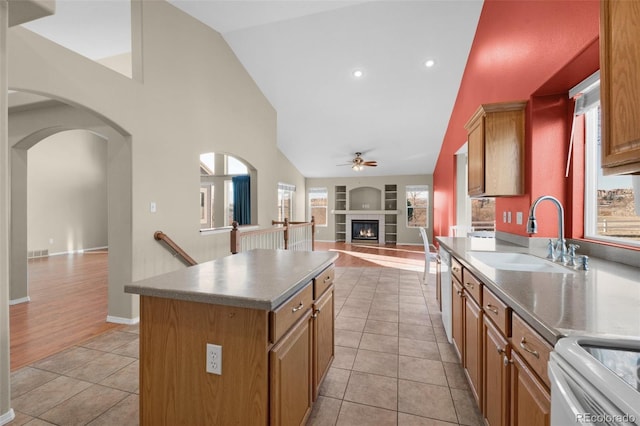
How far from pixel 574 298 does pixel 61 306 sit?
16.6 feet

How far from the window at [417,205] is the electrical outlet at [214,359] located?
9.69m

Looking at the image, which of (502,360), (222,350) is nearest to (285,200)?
(222,350)

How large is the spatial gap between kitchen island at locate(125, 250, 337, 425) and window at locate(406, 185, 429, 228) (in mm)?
9347

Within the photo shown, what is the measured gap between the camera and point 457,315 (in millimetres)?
2270

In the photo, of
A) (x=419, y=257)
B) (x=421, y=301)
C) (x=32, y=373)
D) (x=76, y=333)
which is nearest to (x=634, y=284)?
(x=421, y=301)

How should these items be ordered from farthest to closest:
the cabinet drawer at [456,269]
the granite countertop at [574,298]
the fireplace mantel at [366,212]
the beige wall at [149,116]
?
the fireplace mantel at [366,212], the beige wall at [149,116], the cabinet drawer at [456,269], the granite countertop at [574,298]

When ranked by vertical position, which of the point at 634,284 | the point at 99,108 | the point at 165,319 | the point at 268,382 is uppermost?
the point at 99,108

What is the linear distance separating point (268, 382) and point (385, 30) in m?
4.83

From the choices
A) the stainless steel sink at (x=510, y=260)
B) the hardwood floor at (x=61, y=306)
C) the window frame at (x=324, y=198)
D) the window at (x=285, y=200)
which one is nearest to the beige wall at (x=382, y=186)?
the window frame at (x=324, y=198)

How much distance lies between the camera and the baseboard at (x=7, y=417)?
5.61 feet

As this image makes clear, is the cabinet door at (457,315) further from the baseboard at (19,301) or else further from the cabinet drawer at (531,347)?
the baseboard at (19,301)

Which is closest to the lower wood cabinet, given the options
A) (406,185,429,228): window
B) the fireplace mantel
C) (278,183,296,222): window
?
(278,183,296,222): window

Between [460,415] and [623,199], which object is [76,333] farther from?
[623,199]

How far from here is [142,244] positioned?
3.27 metres
